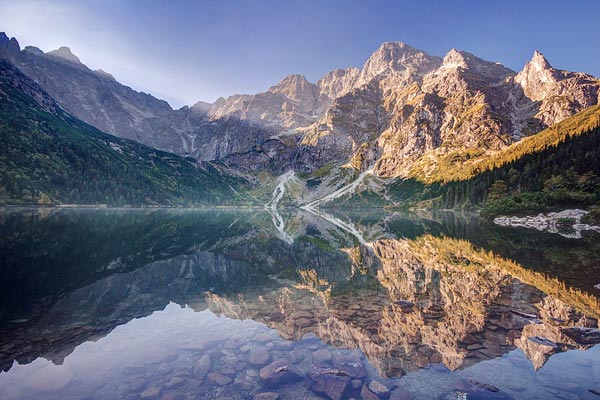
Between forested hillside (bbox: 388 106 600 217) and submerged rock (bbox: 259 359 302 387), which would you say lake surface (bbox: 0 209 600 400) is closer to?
submerged rock (bbox: 259 359 302 387)

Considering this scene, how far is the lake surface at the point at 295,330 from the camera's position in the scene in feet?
37.5

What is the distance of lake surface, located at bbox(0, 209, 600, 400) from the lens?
11422 mm

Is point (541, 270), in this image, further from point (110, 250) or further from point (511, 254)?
point (110, 250)

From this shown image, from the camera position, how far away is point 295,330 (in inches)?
678

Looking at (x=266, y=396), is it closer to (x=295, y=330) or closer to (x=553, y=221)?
(x=295, y=330)

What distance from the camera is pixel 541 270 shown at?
2964 cm

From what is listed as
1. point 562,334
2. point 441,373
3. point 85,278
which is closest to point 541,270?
point 562,334

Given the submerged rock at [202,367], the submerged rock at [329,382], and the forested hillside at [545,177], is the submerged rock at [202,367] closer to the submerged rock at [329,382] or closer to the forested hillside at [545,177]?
the submerged rock at [329,382]

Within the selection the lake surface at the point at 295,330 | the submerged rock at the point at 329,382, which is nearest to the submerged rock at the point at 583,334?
the lake surface at the point at 295,330

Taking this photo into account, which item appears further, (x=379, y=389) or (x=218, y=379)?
(x=218, y=379)

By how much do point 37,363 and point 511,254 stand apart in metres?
46.5

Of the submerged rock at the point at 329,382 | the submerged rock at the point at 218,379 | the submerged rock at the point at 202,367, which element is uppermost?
the submerged rock at the point at 329,382

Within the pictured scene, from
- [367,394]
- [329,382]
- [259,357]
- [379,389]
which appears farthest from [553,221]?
[259,357]

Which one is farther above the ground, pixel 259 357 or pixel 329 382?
pixel 329 382
